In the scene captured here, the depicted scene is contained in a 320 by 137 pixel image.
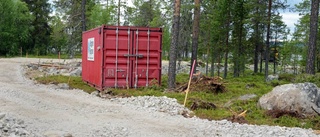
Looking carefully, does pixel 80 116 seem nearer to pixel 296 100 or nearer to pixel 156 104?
pixel 156 104

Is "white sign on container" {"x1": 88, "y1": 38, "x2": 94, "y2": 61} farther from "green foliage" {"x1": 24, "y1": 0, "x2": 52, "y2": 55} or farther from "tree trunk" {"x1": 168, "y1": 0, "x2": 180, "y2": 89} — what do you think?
"green foliage" {"x1": 24, "y1": 0, "x2": 52, "y2": 55}

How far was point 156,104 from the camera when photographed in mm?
10594

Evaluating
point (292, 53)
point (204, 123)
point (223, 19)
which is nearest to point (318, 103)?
point (204, 123)

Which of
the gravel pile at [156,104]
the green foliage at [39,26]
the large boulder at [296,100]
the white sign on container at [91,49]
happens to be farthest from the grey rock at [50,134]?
the green foliage at [39,26]

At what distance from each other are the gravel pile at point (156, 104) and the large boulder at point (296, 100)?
2571 millimetres

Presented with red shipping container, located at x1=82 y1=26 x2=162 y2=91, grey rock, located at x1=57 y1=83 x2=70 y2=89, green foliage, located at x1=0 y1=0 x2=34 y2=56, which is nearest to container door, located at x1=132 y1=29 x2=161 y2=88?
red shipping container, located at x1=82 y1=26 x2=162 y2=91

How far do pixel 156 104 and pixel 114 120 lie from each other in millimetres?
2276

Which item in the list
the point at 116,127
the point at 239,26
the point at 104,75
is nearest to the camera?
the point at 116,127

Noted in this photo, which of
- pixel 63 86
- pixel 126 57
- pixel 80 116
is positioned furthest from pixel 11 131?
pixel 63 86

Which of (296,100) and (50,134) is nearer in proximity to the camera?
(50,134)

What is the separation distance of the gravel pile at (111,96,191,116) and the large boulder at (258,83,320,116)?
2571 millimetres

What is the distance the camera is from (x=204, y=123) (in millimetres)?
8648

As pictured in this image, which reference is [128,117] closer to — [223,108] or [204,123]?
[204,123]

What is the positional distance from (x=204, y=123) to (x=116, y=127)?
7.64ft
